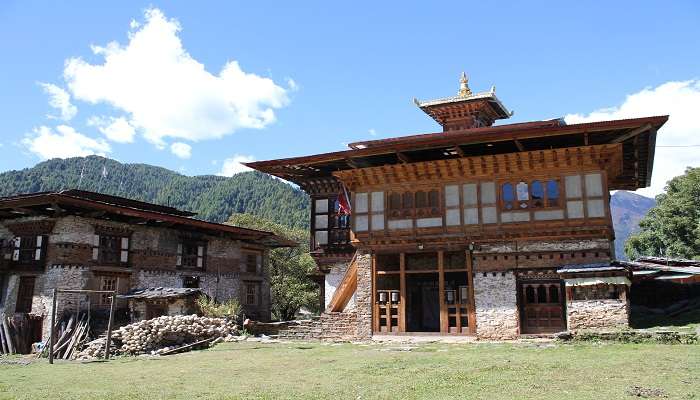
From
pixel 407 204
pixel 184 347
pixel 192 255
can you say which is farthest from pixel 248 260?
pixel 407 204

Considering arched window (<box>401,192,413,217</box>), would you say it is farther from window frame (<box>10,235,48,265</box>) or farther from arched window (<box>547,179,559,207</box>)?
window frame (<box>10,235,48,265</box>)

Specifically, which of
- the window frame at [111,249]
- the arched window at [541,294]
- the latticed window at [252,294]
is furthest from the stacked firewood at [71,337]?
the arched window at [541,294]

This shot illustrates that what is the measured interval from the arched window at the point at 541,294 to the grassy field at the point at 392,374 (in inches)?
139

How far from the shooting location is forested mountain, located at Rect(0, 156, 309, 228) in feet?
366

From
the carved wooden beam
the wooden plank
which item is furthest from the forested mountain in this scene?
the carved wooden beam

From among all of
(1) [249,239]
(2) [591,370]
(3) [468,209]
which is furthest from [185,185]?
(2) [591,370]

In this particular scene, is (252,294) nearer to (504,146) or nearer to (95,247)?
(95,247)

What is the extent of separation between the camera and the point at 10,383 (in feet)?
48.8

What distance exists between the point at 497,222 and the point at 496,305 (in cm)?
318

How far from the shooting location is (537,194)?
2261 cm

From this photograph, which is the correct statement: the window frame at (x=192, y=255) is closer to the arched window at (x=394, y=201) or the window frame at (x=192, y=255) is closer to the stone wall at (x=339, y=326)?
the stone wall at (x=339, y=326)

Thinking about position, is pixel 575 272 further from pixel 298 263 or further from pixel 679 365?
pixel 298 263

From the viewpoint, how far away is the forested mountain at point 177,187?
111438 millimetres

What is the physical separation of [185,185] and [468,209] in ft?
407
